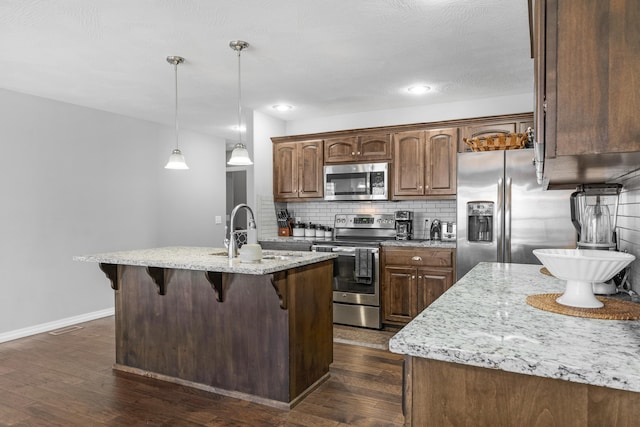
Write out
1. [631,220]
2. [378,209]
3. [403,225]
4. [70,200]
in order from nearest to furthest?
[631,220] < [70,200] < [403,225] < [378,209]

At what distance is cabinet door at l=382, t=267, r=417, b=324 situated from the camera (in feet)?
13.9

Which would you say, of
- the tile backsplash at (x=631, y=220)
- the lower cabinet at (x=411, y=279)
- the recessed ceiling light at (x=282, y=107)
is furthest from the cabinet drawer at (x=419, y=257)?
the tile backsplash at (x=631, y=220)

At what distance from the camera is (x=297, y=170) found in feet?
17.1

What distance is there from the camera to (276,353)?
2.66 metres

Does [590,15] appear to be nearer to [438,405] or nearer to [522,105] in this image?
[438,405]

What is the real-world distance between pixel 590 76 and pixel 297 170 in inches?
173

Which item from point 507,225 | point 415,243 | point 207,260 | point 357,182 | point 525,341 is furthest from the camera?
point 357,182

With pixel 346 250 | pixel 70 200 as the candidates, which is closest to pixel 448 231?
pixel 346 250

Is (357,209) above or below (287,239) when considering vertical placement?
above

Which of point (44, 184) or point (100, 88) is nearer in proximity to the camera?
point (100, 88)

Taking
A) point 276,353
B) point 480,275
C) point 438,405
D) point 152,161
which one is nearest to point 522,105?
point 480,275

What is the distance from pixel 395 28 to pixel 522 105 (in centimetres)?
229

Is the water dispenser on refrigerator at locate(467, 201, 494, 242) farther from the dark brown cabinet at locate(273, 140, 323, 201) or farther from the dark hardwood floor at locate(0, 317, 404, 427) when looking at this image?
the dark brown cabinet at locate(273, 140, 323, 201)

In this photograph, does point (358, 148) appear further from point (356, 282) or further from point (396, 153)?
point (356, 282)
